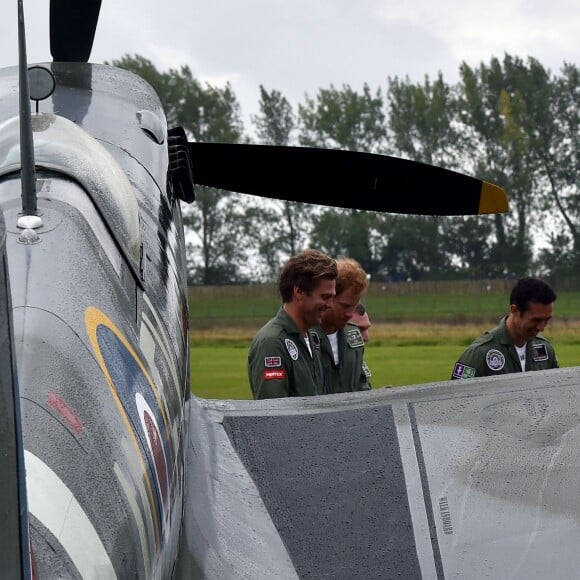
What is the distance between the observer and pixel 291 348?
5414 mm

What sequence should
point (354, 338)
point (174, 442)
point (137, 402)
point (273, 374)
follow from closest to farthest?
point (137, 402) → point (174, 442) → point (273, 374) → point (354, 338)

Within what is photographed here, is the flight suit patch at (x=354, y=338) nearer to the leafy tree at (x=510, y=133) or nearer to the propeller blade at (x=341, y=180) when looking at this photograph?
the propeller blade at (x=341, y=180)

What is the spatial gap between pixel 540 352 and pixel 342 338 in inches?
45.2

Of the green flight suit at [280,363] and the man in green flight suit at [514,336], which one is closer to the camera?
the green flight suit at [280,363]

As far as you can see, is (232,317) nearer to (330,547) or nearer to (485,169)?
(485,169)

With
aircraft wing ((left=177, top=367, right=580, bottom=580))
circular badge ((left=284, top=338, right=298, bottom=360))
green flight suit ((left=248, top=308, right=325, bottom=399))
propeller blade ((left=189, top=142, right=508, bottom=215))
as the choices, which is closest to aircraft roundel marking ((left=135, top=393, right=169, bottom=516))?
aircraft wing ((left=177, top=367, right=580, bottom=580))

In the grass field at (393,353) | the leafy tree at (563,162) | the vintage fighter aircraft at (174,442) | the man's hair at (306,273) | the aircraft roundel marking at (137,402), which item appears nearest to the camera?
the vintage fighter aircraft at (174,442)

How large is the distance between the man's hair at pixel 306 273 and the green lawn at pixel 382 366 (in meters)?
17.0

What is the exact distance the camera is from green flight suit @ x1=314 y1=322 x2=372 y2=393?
6273 millimetres

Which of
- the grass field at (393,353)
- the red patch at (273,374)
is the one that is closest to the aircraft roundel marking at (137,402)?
the red patch at (273,374)

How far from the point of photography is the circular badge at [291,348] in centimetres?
539

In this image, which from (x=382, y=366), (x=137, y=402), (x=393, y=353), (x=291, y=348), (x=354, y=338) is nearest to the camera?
(x=137, y=402)

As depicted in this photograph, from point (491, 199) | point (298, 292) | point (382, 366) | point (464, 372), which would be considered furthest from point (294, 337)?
point (382, 366)

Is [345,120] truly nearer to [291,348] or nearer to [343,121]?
[343,121]
